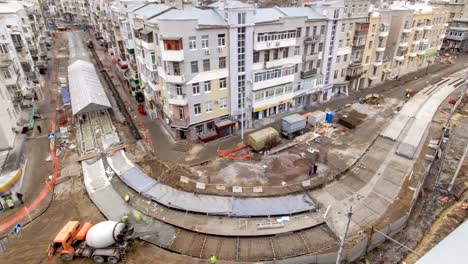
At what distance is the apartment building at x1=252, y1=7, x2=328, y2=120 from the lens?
41.0 m

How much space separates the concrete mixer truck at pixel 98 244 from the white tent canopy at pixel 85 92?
25222 millimetres

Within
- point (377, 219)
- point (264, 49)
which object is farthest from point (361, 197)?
point (264, 49)

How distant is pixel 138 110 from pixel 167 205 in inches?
1143

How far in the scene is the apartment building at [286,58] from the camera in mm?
41031

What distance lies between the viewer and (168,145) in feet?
130

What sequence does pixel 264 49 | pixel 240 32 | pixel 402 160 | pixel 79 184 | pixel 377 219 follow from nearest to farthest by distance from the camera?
pixel 377 219
pixel 79 184
pixel 402 160
pixel 240 32
pixel 264 49

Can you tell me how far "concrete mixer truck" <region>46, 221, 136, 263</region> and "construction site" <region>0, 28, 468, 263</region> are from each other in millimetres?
930

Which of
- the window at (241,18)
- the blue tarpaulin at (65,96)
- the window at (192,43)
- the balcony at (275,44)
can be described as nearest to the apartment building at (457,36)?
the balcony at (275,44)

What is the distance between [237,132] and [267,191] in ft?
50.7

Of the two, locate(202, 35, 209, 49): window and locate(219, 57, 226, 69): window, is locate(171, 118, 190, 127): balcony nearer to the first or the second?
locate(219, 57, 226, 69): window

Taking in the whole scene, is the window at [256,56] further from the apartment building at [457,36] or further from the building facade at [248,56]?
the apartment building at [457,36]

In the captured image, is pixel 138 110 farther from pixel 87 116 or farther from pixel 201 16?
pixel 201 16

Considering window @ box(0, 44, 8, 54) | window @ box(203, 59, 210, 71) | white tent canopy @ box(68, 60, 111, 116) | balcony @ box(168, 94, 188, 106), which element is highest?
window @ box(0, 44, 8, 54)

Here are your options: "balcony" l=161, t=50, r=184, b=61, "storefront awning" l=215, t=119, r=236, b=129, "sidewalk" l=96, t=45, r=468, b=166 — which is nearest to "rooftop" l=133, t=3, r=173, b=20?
"balcony" l=161, t=50, r=184, b=61
